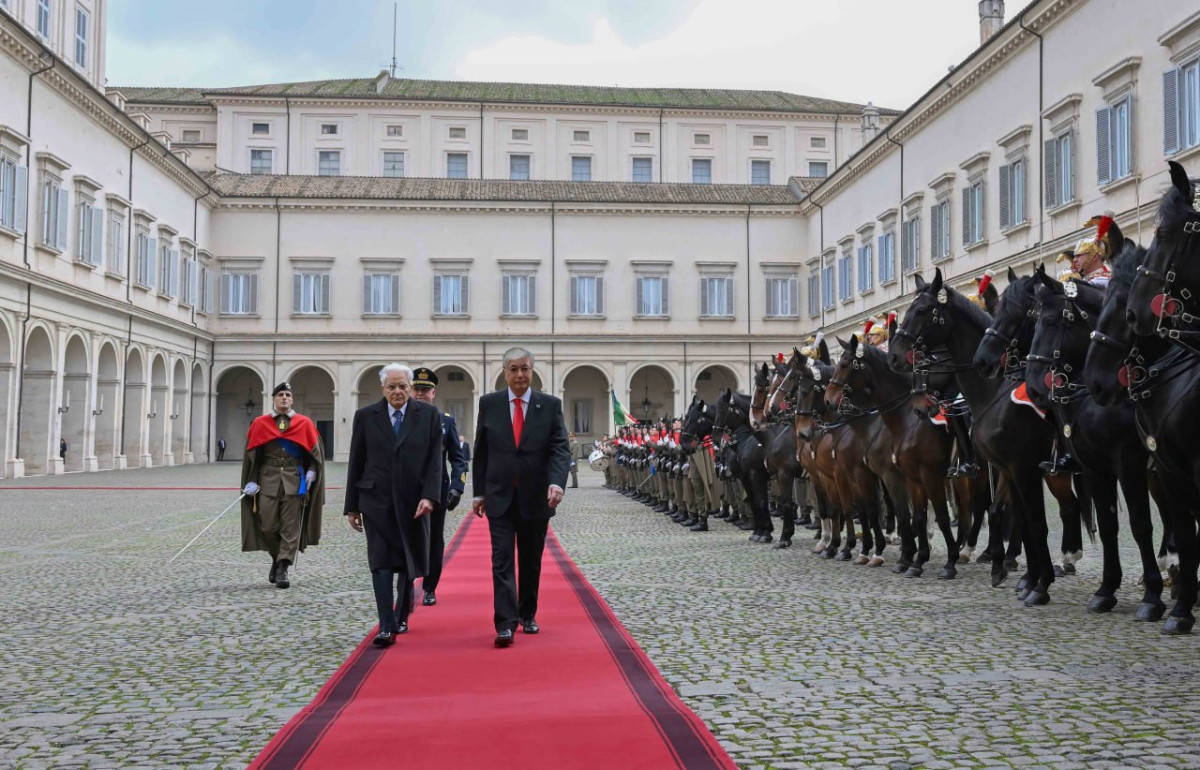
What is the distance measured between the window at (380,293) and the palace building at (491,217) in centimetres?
12

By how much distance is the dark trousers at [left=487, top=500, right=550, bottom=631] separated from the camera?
6.86m

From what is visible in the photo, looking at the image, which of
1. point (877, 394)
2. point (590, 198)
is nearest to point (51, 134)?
point (590, 198)

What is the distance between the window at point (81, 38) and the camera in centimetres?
3778

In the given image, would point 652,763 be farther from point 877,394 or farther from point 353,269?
point 353,269

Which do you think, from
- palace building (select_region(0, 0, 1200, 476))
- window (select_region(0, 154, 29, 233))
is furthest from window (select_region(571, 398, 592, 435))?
window (select_region(0, 154, 29, 233))

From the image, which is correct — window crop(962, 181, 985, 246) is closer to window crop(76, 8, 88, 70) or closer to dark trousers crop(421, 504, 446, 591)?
dark trousers crop(421, 504, 446, 591)

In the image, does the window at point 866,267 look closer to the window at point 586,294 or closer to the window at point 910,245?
the window at point 910,245

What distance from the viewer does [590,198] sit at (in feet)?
163

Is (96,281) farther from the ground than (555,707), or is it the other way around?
(96,281)

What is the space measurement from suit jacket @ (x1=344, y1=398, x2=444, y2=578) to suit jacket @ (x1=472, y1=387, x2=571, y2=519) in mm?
314

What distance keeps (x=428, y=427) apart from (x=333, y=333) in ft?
140

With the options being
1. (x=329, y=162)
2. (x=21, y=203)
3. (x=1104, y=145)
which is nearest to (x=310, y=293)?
(x=329, y=162)

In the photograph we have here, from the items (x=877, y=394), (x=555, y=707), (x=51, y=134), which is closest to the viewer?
(x=555, y=707)

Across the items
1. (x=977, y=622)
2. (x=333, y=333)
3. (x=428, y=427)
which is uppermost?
(x=333, y=333)
